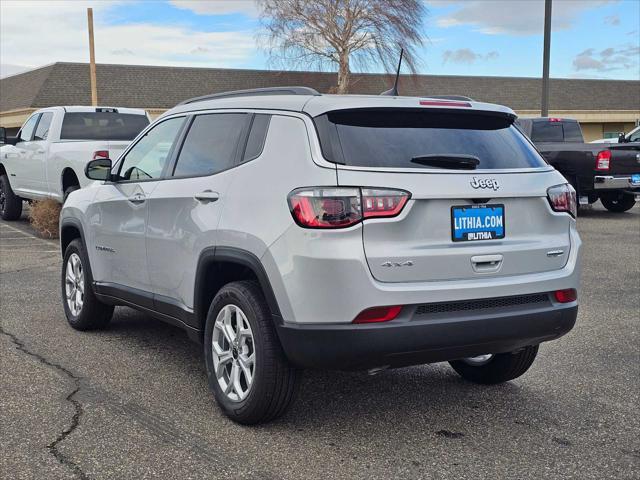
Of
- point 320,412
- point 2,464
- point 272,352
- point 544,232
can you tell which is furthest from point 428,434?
point 2,464

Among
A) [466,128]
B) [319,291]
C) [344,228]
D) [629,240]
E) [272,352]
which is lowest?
[629,240]

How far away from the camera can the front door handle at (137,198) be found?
5.55 metres

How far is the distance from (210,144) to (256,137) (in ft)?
1.75

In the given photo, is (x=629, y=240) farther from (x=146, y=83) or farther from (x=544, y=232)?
(x=146, y=83)

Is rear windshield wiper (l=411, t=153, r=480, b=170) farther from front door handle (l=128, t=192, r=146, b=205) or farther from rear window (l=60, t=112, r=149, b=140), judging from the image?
rear window (l=60, t=112, r=149, b=140)

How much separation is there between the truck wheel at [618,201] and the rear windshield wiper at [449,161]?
14160mm

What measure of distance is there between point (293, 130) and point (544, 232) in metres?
1.47

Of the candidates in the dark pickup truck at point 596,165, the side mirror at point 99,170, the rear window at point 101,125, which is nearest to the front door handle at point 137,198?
the side mirror at point 99,170

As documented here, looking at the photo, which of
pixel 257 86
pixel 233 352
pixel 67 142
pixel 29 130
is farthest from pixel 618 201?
pixel 257 86

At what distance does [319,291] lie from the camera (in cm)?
394

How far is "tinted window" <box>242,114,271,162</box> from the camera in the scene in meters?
4.54

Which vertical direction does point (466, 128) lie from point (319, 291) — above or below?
above

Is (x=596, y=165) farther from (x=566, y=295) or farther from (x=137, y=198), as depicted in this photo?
(x=137, y=198)

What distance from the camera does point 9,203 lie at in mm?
15625
